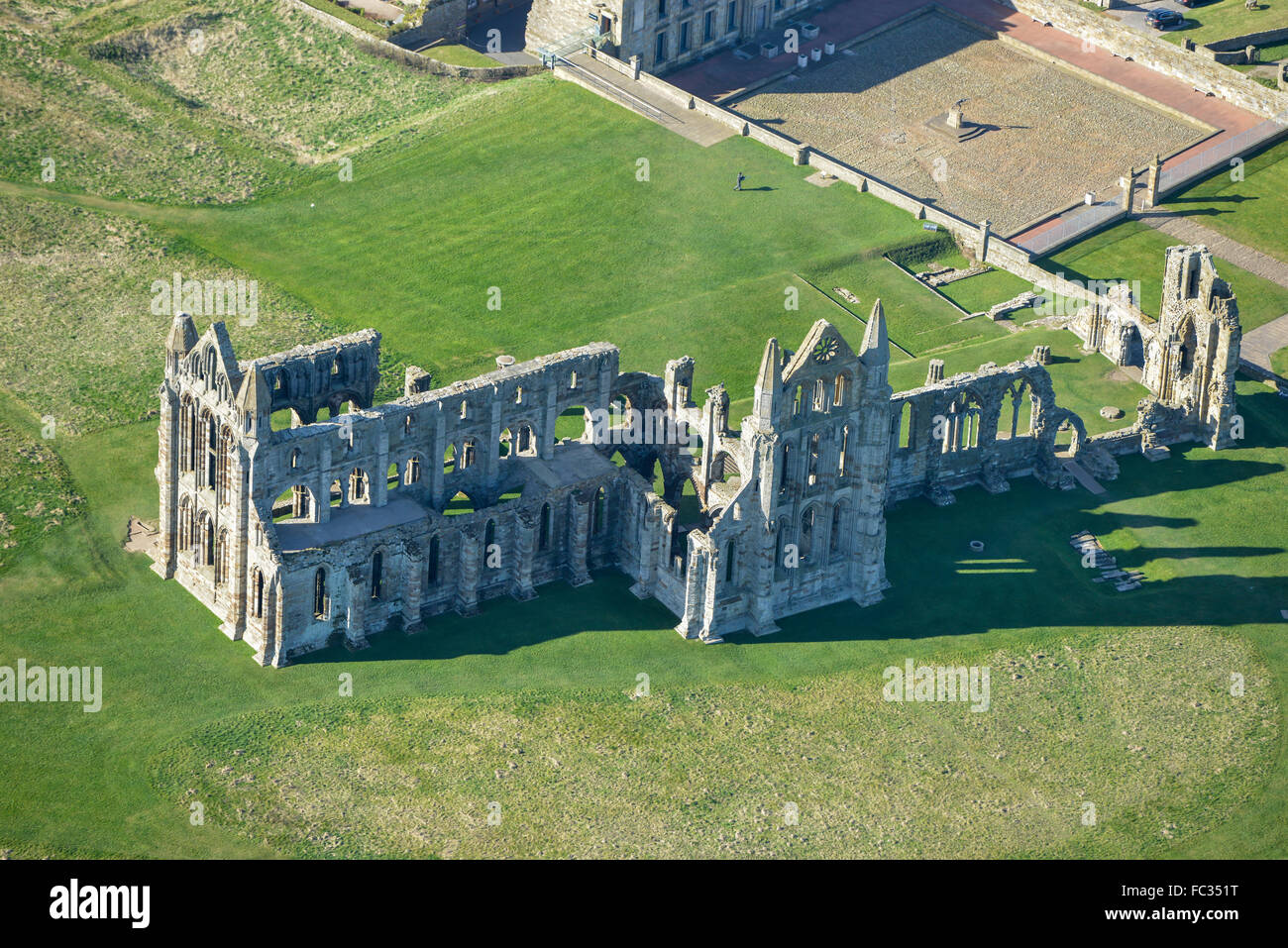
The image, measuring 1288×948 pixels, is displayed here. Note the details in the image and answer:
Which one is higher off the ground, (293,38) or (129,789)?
(293,38)

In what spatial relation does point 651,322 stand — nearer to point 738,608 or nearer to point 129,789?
point 738,608

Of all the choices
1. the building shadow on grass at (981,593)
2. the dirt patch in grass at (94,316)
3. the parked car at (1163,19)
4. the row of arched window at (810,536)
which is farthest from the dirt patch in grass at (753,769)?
the parked car at (1163,19)

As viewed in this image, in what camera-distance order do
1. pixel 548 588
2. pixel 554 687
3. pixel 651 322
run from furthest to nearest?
1. pixel 651 322
2. pixel 548 588
3. pixel 554 687

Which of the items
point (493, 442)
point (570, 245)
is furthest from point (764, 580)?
point (570, 245)

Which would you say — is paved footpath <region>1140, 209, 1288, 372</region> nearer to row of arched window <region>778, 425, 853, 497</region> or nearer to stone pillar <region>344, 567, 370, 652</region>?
row of arched window <region>778, 425, 853, 497</region>

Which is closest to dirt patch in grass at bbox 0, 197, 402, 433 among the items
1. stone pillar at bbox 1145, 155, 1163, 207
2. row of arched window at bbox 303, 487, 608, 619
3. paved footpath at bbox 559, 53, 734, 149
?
row of arched window at bbox 303, 487, 608, 619

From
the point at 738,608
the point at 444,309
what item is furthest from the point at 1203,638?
the point at 444,309

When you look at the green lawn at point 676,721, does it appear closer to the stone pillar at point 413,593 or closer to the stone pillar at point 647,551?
the stone pillar at point 413,593
